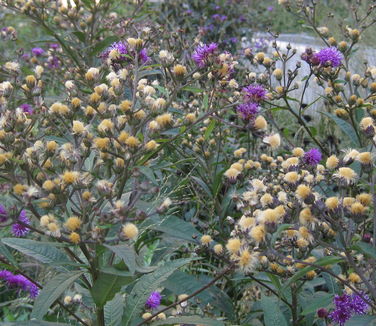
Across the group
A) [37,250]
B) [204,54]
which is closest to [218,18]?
[204,54]

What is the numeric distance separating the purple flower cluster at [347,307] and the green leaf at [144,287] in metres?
→ 0.51

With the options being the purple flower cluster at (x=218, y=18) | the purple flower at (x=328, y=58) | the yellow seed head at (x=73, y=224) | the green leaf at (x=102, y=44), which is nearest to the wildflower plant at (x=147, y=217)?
the yellow seed head at (x=73, y=224)

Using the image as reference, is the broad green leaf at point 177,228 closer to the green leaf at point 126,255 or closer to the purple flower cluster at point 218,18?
the green leaf at point 126,255

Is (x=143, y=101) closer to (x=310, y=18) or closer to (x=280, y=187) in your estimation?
(x=280, y=187)

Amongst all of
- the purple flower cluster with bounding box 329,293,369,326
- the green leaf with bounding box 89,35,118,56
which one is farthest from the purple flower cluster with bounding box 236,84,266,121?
the green leaf with bounding box 89,35,118,56

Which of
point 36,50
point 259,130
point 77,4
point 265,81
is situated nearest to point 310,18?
point 265,81

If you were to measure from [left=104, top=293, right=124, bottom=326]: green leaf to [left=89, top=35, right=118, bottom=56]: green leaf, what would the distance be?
1.55 m

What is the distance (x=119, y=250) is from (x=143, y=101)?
560mm

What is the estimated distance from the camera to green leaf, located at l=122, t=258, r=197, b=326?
67.7 inches

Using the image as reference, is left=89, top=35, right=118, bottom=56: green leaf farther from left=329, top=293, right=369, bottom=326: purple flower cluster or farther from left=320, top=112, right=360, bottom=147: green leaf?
left=329, top=293, right=369, bottom=326: purple flower cluster

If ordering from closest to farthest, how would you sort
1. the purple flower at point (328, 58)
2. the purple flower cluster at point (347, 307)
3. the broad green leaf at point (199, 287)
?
the purple flower cluster at point (347, 307), the broad green leaf at point (199, 287), the purple flower at point (328, 58)

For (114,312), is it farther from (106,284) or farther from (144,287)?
(106,284)

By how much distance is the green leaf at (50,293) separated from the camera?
148 centimetres

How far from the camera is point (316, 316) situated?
78.5 inches
